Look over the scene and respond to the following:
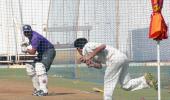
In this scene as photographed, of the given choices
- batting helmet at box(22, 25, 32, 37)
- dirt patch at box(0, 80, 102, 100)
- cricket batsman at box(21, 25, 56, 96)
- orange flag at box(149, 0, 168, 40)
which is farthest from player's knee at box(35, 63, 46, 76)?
orange flag at box(149, 0, 168, 40)

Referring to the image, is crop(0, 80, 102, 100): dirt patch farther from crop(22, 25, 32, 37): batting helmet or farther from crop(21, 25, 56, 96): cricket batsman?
crop(22, 25, 32, 37): batting helmet

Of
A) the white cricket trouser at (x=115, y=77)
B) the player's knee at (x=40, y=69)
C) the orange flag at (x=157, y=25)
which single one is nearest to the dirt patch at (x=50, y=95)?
the player's knee at (x=40, y=69)

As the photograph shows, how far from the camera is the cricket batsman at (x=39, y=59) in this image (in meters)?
14.1

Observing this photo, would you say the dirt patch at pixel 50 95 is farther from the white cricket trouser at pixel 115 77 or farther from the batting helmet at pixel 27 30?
the white cricket trouser at pixel 115 77

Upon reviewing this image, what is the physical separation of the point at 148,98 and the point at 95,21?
13.4 feet

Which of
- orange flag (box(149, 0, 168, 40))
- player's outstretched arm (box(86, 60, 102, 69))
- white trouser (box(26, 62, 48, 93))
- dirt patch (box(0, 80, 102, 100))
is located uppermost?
orange flag (box(149, 0, 168, 40))

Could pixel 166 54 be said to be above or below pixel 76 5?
below

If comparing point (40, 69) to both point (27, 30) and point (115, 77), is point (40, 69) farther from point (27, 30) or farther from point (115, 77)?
point (115, 77)

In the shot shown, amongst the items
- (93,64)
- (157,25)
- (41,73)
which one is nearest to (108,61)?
Answer: (93,64)

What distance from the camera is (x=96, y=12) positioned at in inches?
703

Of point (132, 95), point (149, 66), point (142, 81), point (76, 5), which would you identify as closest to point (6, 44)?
point (76, 5)

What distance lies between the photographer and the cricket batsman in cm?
1406

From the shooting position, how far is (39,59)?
14305 millimetres

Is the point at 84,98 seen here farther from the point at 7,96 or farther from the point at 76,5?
the point at 76,5
